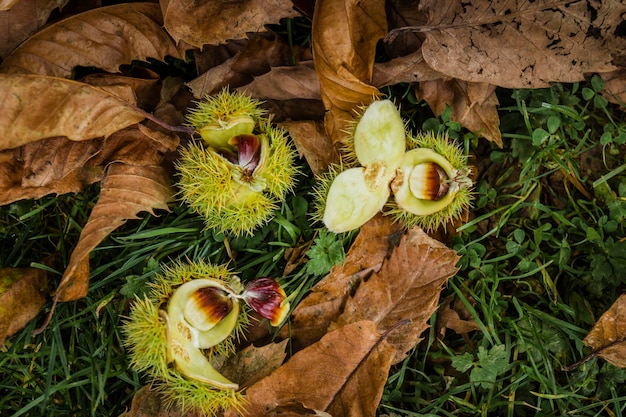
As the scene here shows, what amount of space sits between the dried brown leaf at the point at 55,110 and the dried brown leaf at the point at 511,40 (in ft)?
3.10

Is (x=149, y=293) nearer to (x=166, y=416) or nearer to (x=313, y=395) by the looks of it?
(x=166, y=416)

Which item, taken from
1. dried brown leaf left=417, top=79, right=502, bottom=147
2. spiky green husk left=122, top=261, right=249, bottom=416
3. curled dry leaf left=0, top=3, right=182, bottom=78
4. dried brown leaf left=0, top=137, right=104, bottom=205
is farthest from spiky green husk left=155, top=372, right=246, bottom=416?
dried brown leaf left=417, top=79, right=502, bottom=147

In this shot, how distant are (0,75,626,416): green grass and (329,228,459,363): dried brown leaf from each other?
4.1 inches

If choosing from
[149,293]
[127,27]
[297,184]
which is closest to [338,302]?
[297,184]

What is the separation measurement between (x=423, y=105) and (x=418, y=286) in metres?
0.61

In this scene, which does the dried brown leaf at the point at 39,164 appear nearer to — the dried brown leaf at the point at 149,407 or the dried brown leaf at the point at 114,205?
the dried brown leaf at the point at 114,205

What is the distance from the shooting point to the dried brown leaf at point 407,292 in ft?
6.77

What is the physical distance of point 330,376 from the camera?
1989 millimetres

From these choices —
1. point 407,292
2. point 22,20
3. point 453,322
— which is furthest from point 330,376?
point 22,20

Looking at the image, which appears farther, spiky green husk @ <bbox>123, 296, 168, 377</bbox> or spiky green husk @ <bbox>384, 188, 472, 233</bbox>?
spiky green husk @ <bbox>384, 188, 472, 233</bbox>

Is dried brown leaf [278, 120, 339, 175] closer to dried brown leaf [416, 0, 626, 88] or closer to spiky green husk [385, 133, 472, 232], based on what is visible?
spiky green husk [385, 133, 472, 232]

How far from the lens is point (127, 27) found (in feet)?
6.70

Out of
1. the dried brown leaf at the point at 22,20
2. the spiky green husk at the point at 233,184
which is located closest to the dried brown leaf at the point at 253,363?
the spiky green husk at the point at 233,184

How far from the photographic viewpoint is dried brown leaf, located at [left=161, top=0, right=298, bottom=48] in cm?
200
